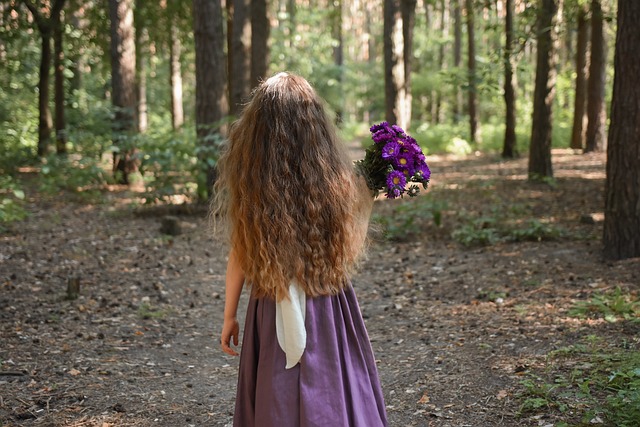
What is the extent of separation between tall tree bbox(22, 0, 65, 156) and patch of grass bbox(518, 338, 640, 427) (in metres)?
13.4

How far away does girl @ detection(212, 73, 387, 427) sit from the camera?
2857 mm

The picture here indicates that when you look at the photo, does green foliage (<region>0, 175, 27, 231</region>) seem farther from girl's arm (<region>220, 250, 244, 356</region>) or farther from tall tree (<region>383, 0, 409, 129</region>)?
tall tree (<region>383, 0, 409, 129</region>)

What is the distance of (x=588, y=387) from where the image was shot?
4.22 meters

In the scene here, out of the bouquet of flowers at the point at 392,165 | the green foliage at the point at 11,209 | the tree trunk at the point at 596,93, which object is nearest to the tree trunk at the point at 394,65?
the tree trunk at the point at 596,93

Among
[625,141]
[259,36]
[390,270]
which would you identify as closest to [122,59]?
[259,36]

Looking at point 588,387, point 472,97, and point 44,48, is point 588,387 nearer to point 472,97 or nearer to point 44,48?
point 44,48

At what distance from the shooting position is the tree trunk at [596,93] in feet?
53.3

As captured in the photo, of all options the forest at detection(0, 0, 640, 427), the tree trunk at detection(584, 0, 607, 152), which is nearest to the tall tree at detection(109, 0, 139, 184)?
the forest at detection(0, 0, 640, 427)

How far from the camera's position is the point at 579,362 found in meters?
4.67

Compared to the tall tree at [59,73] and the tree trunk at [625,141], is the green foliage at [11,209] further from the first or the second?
the tree trunk at [625,141]

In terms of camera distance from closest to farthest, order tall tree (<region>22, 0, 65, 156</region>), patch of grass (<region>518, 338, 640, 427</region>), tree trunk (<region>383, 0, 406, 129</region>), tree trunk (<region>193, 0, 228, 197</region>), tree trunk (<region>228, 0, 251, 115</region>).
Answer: patch of grass (<region>518, 338, 640, 427</region>)
tree trunk (<region>193, 0, 228, 197</region>)
tree trunk (<region>228, 0, 251, 115</region>)
tree trunk (<region>383, 0, 406, 129</region>)
tall tree (<region>22, 0, 65, 156</region>)

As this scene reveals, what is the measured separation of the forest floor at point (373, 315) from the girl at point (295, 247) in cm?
159

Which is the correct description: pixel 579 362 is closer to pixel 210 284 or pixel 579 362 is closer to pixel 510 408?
pixel 510 408

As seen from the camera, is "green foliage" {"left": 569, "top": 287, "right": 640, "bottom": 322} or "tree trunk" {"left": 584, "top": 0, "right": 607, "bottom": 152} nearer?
"green foliage" {"left": 569, "top": 287, "right": 640, "bottom": 322}
